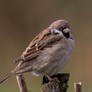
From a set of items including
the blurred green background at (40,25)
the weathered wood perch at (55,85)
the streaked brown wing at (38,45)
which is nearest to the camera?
the weathered wood perch at (55,85)

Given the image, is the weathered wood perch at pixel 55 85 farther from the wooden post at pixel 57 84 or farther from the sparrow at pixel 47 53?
the sparrow at pixel 47 53

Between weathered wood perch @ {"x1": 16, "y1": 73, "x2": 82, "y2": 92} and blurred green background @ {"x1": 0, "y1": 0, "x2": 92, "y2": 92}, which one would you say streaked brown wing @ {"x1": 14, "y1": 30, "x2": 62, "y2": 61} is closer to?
weathered wood perch @ {"x1": 16, "y1": 73, "x2": 82, "y2": 92}

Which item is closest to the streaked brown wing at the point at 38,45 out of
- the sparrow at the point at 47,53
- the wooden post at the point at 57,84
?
the sparrow at the point at 47,53

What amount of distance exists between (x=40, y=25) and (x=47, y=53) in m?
4.81

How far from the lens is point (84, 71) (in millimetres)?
9977

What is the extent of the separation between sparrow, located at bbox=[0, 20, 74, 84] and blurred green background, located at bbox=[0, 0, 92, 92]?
374cm

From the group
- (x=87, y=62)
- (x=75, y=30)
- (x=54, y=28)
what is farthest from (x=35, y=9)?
(x=54, y=28)

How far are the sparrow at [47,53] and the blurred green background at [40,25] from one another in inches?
147

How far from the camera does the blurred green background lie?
406 inches

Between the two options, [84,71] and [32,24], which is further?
[32,24]

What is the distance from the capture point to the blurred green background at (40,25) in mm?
10312

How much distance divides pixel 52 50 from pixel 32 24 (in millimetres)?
5054

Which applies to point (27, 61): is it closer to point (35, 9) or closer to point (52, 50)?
point (52, 50)

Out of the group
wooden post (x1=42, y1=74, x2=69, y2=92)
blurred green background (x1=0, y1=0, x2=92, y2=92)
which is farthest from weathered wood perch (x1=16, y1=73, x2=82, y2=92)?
blurred green background (x1=0, y1=0, x2=92, y2=92)
